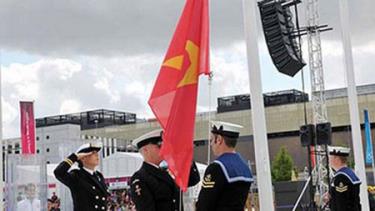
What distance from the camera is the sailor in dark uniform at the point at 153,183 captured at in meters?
4.92

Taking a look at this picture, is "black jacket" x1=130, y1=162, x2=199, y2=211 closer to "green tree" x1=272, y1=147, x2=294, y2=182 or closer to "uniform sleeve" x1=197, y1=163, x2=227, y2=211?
"uniform sleeve" x1=197, y1=163, x2=227, y2=211

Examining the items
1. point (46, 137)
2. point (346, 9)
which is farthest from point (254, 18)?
point (46, 137)

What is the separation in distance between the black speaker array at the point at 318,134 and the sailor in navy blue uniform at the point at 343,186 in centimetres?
427

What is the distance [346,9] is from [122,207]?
14.0m

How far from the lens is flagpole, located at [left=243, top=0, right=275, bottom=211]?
628 cm

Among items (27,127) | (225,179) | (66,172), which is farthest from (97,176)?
(27,127)

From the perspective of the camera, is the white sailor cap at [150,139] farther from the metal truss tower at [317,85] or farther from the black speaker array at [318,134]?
the metal truss tower at [317,85]

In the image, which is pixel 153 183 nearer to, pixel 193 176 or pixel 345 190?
pixel 193 176

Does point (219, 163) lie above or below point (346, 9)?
below

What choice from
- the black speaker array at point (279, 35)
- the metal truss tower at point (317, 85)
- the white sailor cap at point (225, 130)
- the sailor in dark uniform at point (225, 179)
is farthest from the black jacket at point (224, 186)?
the metal truss tower at point (317, 85)

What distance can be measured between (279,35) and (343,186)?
3.25 metres

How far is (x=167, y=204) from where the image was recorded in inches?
198

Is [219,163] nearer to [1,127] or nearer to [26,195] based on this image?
Result: [1,127]

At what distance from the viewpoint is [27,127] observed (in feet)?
63.3
